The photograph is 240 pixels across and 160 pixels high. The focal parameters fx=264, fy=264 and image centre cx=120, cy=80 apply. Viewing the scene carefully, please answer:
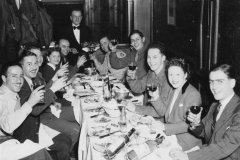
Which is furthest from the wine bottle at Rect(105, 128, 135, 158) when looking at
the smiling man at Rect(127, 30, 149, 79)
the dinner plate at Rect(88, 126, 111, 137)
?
the smiling man at Rect(127, 30, 149, 79)

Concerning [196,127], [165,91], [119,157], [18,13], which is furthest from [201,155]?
[18,13]

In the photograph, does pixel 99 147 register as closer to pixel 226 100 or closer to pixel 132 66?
pixel 226 100

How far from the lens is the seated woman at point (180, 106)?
84.7 inches

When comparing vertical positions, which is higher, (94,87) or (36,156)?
(94,87)

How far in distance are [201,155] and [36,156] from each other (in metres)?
1.26

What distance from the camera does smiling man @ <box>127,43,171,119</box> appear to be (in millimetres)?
2432

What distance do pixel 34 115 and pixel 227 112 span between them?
1.69 m

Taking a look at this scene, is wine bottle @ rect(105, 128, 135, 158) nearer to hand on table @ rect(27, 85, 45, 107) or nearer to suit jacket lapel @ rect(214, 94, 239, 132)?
suit jacket lapel @ rect(214, 94, 239, 132)

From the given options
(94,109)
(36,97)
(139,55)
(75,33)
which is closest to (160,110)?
(94,109)

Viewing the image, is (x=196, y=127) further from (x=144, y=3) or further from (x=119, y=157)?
(x=144, y=3)

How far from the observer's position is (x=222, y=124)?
69.8 inches

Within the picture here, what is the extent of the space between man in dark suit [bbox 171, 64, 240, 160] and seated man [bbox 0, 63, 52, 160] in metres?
1.13

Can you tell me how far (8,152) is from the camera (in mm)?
1960

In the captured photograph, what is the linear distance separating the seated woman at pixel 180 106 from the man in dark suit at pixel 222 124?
194 millimetres
